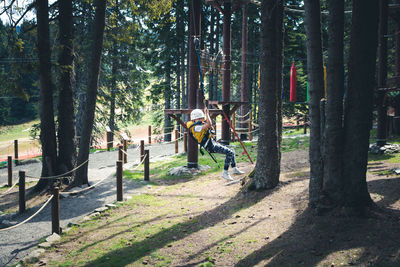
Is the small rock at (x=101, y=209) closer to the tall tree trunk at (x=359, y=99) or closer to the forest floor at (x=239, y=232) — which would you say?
the forest floor at (x=239, y=232)

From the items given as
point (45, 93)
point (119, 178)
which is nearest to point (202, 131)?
point (119, 178)

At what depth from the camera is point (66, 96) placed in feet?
37.2

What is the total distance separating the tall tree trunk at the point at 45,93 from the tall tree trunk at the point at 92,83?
989 mm

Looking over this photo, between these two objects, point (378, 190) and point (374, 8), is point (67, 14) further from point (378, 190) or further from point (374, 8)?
point (378, 190)

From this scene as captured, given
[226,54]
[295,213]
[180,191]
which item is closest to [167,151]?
[226,54]

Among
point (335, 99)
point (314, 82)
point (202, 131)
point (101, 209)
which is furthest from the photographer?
point (202, 131)

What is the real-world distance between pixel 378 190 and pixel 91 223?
6586 mm

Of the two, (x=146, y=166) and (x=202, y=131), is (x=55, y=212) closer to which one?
(x=202, y=131)

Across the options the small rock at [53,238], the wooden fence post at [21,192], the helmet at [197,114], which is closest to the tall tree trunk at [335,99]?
the helmet at [197,114]

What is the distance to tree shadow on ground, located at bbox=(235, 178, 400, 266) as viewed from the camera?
4.43m

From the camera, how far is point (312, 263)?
4.49 m

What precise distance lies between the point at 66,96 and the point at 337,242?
31.9ft

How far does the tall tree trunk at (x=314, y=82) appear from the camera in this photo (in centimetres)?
593

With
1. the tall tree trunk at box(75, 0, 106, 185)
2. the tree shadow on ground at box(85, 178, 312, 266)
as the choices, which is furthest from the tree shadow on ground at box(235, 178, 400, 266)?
the tall tree trunk at box(75, 0, 106, 185)
